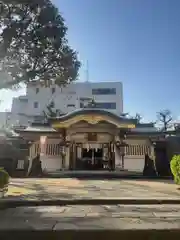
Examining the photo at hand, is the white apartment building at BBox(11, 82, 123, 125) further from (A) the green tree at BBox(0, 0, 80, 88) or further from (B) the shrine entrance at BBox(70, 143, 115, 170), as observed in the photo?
(A) the green tree at BBox(0, 0, 80, 88)

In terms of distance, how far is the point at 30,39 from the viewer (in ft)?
32.2

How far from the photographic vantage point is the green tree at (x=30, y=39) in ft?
31.0

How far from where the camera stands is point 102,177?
1445 cm

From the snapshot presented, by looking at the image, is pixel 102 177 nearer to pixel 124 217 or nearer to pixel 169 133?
pixel 169 133

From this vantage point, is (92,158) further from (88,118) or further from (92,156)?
(88,118)

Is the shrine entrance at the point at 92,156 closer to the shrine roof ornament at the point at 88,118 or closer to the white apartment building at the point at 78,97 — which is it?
the shrine roof ornament at the point at 88,118

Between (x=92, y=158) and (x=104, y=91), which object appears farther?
(x=104, y=91)

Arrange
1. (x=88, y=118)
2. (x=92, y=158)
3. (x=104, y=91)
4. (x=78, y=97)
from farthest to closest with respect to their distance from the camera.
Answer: (x=104, y=91) → (x=78, y=97) → (x=92, y=158) → (x=88, y=118)

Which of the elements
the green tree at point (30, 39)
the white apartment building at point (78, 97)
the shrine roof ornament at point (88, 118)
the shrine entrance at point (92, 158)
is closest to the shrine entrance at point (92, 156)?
the shrine entrance at point (92, 158)

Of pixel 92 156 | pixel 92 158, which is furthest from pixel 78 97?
pixel 92 158

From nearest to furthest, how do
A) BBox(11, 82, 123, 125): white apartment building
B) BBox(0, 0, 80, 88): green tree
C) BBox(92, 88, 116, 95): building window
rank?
BBox(0, 0, 80, 88): green tree → BBox(11, 82, 123, 125): white apartment building → BBox(92, 88, 116, 95): building window

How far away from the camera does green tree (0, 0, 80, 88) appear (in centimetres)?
946

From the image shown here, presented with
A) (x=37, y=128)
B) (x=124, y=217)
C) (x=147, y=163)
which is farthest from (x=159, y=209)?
(x=37, y=128)

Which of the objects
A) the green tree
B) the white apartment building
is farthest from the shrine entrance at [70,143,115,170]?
the white apartment building
